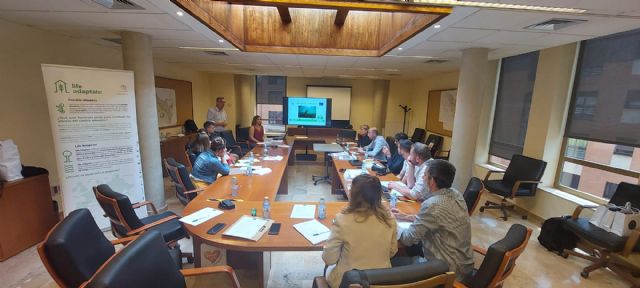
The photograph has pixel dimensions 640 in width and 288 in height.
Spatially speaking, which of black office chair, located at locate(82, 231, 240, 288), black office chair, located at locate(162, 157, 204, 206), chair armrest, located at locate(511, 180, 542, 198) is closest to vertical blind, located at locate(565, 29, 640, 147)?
chair armrest, located at locate(511, 180, 542, 198)

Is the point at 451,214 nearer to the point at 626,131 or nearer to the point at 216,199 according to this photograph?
the point at 216,199

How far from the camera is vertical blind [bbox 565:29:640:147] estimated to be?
3057 mm

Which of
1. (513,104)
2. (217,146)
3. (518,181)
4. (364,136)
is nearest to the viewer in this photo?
(217,146)

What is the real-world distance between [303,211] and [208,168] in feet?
5.22

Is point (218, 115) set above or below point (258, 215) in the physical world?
above

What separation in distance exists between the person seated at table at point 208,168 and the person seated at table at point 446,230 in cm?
231

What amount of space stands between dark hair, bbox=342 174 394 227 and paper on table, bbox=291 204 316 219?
0.73m

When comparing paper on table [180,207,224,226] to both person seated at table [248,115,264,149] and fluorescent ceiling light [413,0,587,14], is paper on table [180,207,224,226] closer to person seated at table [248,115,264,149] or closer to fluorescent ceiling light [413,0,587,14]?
fluorescent ceiling light [413,0,587,14]

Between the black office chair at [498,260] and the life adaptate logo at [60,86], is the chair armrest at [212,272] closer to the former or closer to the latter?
the black office chair at [498,260]

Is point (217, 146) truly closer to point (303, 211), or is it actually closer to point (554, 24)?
point (303, 211)

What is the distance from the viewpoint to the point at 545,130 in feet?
12.7

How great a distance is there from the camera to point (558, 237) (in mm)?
3086

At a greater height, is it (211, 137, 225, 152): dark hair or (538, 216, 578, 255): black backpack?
(211, 137, 225, 152): dark hair

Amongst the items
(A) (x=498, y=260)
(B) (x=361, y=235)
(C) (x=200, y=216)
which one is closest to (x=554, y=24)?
(A) (x=498, y=260)
